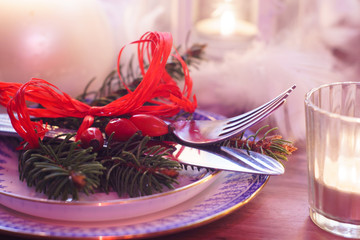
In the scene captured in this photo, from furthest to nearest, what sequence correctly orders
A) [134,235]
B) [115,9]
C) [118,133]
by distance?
[115,9], [118,133], [134,235]

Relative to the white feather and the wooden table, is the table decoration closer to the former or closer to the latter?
the wooden table

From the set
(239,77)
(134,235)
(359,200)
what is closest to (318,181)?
(359,200)

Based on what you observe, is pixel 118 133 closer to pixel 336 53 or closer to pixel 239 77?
pixel 239 77

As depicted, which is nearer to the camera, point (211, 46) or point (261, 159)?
point (261, 159)

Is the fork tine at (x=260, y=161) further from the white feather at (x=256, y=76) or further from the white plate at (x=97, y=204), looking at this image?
the white feather at (x=256, y=76)

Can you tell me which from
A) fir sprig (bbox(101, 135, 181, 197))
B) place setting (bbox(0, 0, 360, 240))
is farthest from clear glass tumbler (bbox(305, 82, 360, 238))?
fir sprig (bbox(101, 135, 181, 197))

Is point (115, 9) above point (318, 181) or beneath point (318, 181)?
above
